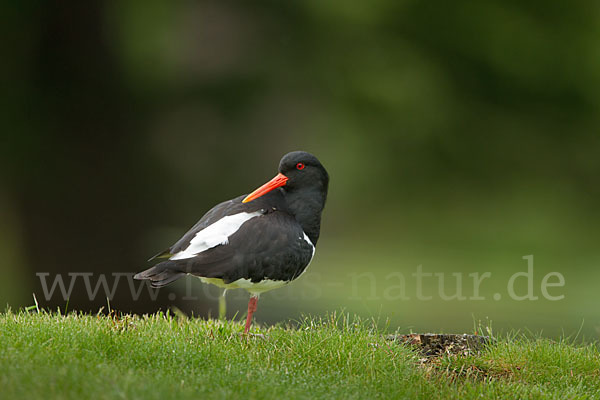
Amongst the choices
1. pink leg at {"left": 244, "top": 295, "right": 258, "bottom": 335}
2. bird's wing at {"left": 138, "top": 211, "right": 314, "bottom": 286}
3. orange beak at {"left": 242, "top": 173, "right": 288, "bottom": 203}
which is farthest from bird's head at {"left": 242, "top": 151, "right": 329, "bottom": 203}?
pink leg at {"left": 244, "top": 295, "right": 258, "bottom": 335}

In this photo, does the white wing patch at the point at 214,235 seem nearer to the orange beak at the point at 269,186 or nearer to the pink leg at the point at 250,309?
the orange beak at the point at 269,186

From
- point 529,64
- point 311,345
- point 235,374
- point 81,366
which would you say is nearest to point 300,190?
point 311,345

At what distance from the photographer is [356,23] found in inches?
565

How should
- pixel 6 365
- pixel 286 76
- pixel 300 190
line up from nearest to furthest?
1. pixel 6 365
2. pixel 300 190
3. pixel 286 76

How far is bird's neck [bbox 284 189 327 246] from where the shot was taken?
6918 mm

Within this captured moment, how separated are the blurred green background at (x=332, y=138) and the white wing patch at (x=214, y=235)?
5.37 meters

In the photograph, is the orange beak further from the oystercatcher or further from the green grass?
the green grass

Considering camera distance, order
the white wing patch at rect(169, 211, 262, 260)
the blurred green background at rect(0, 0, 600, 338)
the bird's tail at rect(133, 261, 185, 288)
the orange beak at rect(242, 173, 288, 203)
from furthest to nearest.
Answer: the blurred green background at rect(0, 0, 600, 338) → the orange beak at rect(242, 173, 288, 203) → the white wing patch at rect(169, 211, 262, 260) → the bird's tail at rect(133, 261, 185, 288)

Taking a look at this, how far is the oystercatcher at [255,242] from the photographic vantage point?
20.0 ft

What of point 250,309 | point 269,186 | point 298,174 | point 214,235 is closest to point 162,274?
point 214,235

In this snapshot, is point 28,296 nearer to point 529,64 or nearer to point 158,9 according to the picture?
point 158,9

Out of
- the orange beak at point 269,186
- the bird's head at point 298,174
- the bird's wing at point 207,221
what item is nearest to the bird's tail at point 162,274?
the bird's wing at point 207,221

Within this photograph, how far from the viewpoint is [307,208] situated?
695cm

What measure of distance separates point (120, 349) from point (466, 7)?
12252mm
